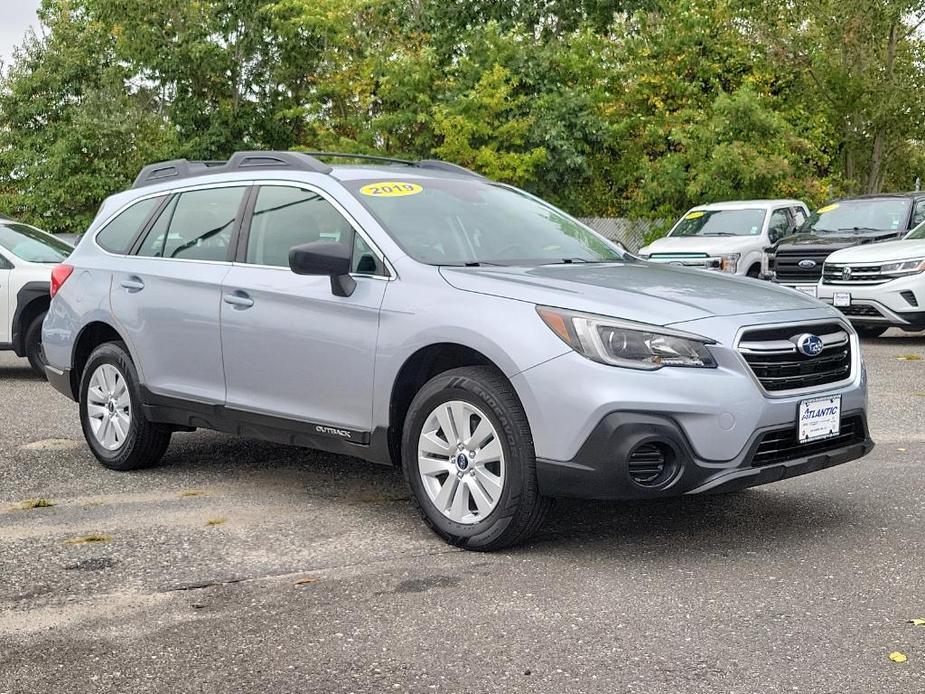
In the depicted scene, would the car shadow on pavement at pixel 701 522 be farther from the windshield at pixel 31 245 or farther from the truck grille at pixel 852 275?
the truck grille at pixel 852 275

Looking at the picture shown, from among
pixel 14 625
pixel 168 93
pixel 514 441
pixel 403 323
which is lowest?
pixel 14 625

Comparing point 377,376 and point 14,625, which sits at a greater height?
point 377,376

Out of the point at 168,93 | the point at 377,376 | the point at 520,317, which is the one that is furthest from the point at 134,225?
the point at 168,93

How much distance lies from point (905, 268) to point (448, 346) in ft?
32.3

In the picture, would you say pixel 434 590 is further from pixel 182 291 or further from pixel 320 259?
pixel 182 291

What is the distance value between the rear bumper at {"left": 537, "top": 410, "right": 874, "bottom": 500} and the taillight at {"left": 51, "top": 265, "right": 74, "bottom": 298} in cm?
397

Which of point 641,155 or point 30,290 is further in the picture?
point 641,155

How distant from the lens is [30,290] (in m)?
11.8

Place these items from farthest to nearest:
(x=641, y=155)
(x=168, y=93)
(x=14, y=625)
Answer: (x=168, y=93) < (x=641, y=155) < (x=14, y=625)

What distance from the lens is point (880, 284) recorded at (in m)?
14.1

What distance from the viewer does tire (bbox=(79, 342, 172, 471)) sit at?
7281 mm

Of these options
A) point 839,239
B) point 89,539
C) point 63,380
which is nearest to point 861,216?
point 839,239

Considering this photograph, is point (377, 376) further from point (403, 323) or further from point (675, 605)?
point (675, 605)

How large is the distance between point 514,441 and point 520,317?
517 millimetres
